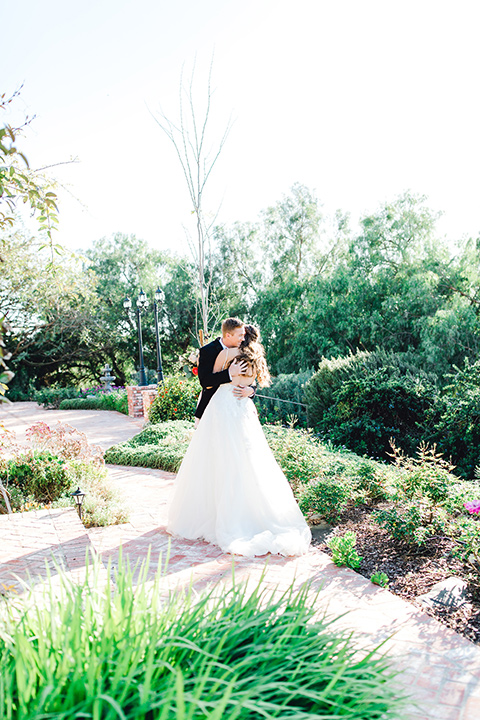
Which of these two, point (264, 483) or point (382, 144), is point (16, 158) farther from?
point (382, 144)

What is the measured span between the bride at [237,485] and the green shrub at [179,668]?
2.22 metres

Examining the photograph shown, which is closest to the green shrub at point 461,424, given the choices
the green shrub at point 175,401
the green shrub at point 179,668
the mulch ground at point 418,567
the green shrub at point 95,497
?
the mulch ground at point 418,567

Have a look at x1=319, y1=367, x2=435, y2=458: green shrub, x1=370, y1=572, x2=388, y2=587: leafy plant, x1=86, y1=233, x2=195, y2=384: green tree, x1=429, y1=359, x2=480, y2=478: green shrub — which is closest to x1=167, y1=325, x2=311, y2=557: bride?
x1=370, y1=572, x2=388, y2=587: leafy plant

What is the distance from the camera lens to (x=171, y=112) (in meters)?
6.62

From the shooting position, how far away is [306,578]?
370 cm

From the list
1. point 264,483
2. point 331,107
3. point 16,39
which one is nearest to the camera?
point 16,39

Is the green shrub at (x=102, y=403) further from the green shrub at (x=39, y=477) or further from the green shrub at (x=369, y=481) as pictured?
the green shrub at (x=369, y=481)

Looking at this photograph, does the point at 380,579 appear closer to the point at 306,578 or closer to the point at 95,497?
the point at 306,578

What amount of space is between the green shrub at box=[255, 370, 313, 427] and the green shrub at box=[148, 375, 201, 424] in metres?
1.64

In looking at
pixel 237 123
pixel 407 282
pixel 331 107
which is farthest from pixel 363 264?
pixel 237 123

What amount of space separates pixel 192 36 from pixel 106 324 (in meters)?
19.9

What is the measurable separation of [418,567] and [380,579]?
368 mm

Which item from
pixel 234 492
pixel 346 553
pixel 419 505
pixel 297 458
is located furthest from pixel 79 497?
pixel 419 505

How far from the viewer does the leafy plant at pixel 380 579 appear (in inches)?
138
